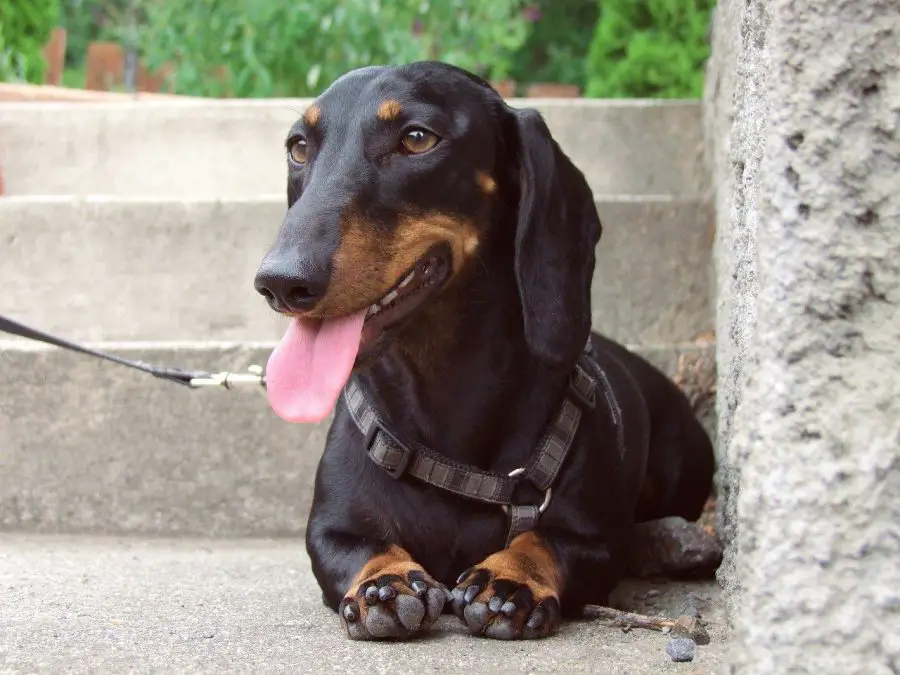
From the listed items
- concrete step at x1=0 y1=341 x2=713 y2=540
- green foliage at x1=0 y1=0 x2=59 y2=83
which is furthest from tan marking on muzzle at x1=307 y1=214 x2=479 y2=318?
green foliage at x1=0 y1=0 x2=59 y2=83

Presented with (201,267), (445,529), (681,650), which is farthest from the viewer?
(201,267)

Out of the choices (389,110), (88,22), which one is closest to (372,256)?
(389,110)

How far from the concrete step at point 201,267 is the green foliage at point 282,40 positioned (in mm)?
1731

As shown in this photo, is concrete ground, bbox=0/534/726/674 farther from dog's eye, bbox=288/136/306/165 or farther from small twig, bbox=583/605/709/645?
dog's eye, bbox=288/136/306/165

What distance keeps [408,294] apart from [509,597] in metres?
0.66

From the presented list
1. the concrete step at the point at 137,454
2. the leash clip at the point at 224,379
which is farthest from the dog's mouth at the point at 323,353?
the concrete step at the point at 137,454

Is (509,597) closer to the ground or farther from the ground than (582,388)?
closer to the ground

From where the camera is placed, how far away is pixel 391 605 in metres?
2.36

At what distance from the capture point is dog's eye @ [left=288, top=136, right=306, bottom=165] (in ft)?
9.06

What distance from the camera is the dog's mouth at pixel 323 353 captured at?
95.0 inches

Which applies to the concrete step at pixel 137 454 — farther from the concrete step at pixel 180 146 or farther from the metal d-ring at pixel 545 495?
the concrete step at pixel 180 146

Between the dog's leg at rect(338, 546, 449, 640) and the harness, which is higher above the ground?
the harness

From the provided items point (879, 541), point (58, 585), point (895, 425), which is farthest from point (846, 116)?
point (58, 585)

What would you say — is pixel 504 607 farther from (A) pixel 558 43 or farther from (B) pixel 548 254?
(A) pixel 558 43
